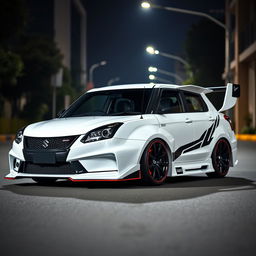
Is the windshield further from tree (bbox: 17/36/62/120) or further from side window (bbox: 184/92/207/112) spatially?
tree (bbox: 17/36/62/120)

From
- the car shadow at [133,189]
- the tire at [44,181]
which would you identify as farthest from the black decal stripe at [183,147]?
the tire at [44,181]

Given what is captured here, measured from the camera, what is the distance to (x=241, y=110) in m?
47.0

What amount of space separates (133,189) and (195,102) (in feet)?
9.42

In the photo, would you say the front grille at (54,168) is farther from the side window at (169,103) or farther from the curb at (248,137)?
the curb at (248,137)

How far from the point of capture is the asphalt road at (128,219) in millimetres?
6340

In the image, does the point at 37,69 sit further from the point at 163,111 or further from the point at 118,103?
the point at 163,111

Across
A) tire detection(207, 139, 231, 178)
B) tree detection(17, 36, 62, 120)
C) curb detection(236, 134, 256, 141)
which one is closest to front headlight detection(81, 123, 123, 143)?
tire detection(207, 139, 231, 178)

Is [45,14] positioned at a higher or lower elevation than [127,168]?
higher

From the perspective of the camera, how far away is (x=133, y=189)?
35.6 ft

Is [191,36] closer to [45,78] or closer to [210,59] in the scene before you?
[210,59]

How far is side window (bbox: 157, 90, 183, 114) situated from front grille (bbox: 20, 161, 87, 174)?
6.38ft

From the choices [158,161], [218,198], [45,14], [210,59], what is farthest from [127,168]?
[45,14]

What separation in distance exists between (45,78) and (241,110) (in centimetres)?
1861

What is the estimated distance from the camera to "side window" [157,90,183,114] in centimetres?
1195
